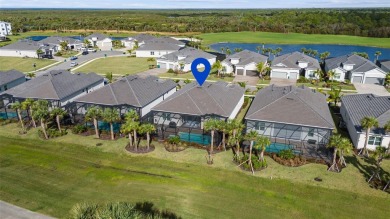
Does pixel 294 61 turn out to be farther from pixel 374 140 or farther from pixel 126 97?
pixel 126 97

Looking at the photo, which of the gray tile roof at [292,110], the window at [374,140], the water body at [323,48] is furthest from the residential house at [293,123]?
the water body at [323,48]

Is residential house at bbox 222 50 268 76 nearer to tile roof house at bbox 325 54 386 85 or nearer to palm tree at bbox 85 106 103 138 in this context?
tile roof house at bbox 325 54 386 85

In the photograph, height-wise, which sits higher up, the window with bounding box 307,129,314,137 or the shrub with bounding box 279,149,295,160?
the window with bounding box 307,129,314,137

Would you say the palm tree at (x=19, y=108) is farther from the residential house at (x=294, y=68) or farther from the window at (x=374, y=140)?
the residential house at (x=294, y=68)

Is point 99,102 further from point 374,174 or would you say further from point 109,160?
point 374,174

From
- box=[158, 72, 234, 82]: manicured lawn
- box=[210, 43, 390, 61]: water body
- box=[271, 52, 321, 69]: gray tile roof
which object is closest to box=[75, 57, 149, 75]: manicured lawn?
box=[158, 72, 234, 82]: manicured lawn

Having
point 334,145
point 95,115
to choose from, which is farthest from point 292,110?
point 95,115
